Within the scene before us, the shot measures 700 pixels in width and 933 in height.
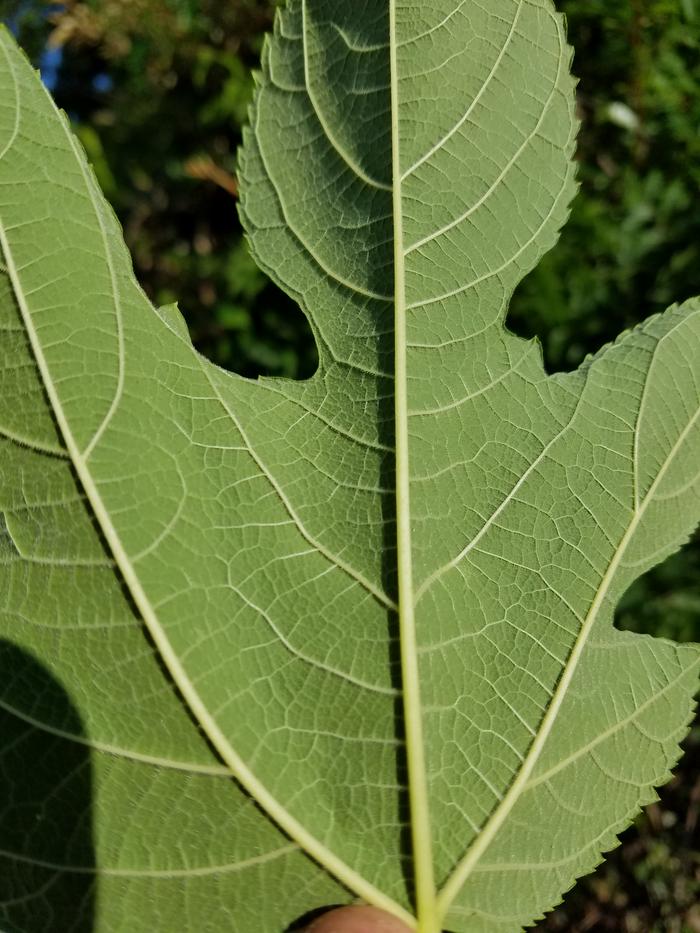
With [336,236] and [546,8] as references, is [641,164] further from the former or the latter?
[336,236]

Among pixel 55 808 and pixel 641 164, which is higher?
pixel 641 164

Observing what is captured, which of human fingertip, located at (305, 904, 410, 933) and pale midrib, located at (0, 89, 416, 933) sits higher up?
pale midrib, located at (0, 89, 416, 933)

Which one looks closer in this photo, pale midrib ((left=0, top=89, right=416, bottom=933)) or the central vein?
pale midrib ((left=0, top=89, right=416, bottom=933))

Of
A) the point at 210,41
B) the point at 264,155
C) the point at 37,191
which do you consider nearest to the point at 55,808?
the point at 37,191

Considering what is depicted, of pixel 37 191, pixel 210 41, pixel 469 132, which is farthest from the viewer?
pixel 210 41

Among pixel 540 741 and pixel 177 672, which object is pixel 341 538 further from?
pixel 540 741
